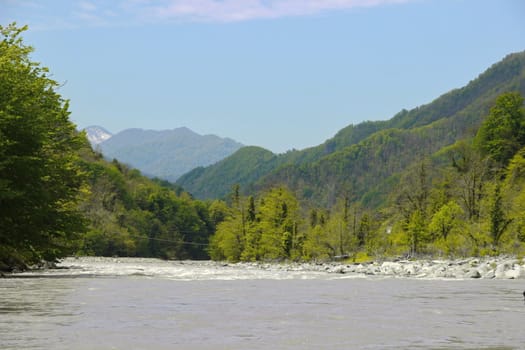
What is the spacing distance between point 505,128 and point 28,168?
81481 millimetres

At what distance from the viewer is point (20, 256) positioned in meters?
42.7

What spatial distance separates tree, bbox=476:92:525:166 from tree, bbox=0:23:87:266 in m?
75.3

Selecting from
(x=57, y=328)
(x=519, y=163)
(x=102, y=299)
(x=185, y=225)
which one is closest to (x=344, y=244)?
(x=519, y=163)

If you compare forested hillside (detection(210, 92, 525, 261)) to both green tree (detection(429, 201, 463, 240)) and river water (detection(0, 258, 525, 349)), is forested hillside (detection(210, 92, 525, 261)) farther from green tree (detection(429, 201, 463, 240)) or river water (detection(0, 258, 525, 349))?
river water (detection(0, 258, 525, 349))

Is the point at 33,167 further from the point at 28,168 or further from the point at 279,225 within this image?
the point at 279,225

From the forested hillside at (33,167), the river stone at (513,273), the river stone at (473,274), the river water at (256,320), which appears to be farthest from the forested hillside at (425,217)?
the river water at (256,320)

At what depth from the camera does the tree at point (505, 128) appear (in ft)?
332

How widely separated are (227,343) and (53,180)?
99.1 feet

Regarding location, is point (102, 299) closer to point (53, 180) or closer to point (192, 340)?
point (192, 340)

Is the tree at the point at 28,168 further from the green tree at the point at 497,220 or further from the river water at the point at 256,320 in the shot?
the green tree at the point at 497,220

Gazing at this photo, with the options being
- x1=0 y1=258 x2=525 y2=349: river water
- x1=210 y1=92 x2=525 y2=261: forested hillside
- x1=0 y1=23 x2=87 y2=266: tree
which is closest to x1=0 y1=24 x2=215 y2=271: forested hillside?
x1=0 y1=23 x2=87 y2=266: tree

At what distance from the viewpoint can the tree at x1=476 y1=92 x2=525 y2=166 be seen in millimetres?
101181

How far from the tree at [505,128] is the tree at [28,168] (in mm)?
75305

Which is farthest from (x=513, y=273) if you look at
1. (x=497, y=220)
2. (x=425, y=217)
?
(x=425, y=217)
